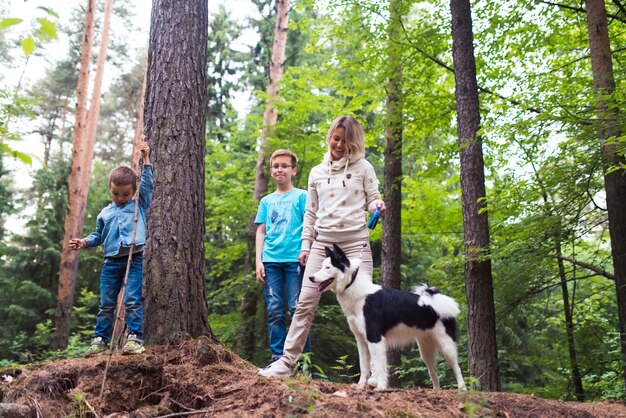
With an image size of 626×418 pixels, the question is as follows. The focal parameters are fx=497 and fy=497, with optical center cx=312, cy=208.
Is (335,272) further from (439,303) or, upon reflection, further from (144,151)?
(144,151)

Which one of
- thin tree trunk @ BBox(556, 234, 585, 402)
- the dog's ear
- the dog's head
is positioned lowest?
thin tree trunk @ BBox(556, 234, 585, 402)

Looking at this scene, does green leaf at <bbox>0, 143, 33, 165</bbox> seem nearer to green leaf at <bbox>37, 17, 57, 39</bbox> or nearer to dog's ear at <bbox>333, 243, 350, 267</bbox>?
green leaf at <bbox>37, 17, 57, 39</bbox>

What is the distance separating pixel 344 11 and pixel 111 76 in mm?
16177

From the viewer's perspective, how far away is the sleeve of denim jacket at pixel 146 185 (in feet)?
14.0

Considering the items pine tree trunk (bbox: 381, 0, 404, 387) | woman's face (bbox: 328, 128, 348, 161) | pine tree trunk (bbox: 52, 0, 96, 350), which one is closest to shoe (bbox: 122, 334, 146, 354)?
woman's face (bbox: 328, 128, 348, 161)

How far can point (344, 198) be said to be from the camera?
13.6ft

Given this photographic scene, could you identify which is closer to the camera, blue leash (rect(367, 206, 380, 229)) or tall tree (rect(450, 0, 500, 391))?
blue leash (rect(367, 206, 380, 229))

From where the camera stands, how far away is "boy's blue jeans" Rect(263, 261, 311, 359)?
15.2ft

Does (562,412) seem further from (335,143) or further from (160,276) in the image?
(160,276)

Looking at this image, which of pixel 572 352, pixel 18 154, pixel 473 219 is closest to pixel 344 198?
pixel 18 154

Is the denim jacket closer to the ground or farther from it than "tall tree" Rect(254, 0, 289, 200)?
closer to the ground

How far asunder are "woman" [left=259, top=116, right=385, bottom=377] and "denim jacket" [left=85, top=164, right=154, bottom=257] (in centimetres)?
153

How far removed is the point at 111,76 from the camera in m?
22.4

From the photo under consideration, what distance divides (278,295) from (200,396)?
1.45 meters
